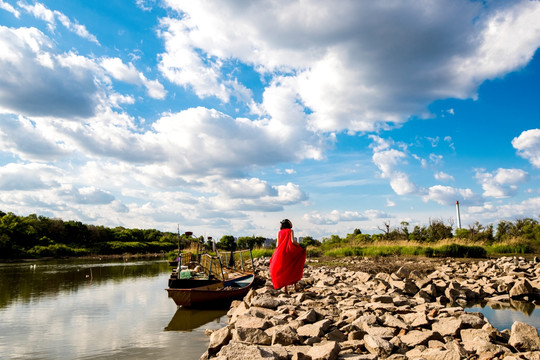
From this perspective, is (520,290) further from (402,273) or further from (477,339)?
(477,339)

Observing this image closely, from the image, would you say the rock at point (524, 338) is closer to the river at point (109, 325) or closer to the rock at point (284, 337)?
the river at point (109, 325)

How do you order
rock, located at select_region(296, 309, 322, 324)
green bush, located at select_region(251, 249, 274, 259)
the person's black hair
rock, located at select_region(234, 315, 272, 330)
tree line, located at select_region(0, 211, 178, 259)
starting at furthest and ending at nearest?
tree line, located at select_region(0, 211, 178, 259) → green bush, located at select_region(251, 249, 274, 259) → the person's black hair → rock, located at select_region(296, 309, 322, 324) → rock, located at select_region(234, 315, 272, 330)

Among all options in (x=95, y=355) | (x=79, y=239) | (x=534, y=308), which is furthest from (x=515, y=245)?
(x=79, y=239)

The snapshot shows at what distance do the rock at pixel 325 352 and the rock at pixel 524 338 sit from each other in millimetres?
2707

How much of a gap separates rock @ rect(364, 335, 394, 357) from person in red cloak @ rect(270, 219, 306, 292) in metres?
3.81

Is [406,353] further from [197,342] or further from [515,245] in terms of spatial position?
[515,245]

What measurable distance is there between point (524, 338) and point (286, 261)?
5.03 m

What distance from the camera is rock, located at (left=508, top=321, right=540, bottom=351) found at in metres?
5.43

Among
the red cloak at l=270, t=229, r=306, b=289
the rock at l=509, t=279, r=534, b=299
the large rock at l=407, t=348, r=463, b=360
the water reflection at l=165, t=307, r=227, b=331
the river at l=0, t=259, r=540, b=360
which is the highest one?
the red cloak at l=270, t=229, r=306, b=289

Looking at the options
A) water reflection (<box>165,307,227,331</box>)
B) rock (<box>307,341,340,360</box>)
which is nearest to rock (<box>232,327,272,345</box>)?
rock (<box>307,341,340,360</box>)

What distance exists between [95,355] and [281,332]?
446cm

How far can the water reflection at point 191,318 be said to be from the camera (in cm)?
1043

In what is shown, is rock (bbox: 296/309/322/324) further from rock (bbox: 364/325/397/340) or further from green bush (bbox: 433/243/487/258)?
green bush (bbox: 433/243/487/258)

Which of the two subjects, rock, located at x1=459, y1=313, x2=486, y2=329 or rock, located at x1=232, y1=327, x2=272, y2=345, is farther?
rock, located at x1=459, y1=313, x2=486, y2=329
